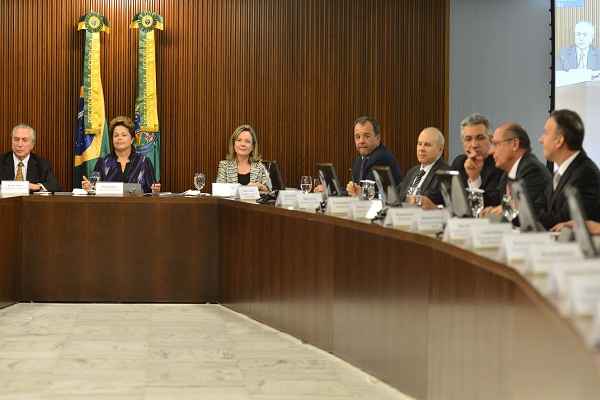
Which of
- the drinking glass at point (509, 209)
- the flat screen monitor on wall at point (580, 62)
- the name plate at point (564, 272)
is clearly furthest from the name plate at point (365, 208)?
the flat screen monitor on wall at point (580, 62)

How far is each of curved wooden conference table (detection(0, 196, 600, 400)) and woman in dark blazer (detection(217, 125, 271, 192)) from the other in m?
0.74

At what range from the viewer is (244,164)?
8.81 meters

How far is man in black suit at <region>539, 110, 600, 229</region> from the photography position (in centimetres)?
493

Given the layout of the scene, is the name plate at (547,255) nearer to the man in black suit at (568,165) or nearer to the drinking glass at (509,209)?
the drinking glass at (509,209)

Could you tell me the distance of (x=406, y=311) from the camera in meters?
4.66

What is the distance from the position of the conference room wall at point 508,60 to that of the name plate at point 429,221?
556 centimetres

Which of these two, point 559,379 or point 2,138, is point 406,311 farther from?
point 2,138

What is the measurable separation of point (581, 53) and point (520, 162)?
4.40m

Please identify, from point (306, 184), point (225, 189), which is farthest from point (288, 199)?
point (225, 189)

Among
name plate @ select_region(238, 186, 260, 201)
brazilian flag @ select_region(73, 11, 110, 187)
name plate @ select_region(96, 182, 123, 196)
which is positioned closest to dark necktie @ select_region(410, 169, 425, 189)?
name plate @ select_region(238, 186, 260, 201)

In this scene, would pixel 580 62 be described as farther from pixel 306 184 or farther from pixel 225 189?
pixel 306 184

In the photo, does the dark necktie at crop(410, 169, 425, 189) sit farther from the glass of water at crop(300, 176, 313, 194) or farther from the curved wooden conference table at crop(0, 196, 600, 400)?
the curved wooden conference table at crop(0, 196, 600, 400)

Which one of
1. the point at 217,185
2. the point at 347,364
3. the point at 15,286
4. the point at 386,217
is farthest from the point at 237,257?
the point at 386,217

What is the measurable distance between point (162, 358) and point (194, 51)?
4972 mm
